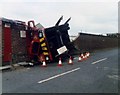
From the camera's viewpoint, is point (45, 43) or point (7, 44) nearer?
point (7, 44)

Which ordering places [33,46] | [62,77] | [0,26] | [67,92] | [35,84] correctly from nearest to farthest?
[67,92]
[35,84]
[62,77]
[0,26]
[33,46]

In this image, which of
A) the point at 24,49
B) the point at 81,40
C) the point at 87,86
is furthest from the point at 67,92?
the point at 81,40

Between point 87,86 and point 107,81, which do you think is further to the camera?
point 107,81

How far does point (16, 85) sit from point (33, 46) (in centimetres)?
762

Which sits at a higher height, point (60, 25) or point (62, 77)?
point (60, 25)

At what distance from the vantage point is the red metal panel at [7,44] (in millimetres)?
14516

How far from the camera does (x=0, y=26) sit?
1438 cm

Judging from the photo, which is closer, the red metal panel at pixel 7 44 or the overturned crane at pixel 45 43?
the red metal panel at pixel 7 44

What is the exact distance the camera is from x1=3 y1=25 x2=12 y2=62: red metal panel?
47.6 feet

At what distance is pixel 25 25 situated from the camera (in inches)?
644

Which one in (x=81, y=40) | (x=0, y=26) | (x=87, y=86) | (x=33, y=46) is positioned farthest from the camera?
(x=81, y=40)

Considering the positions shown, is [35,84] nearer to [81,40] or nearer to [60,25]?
[60,25]

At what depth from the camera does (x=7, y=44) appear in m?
14.9

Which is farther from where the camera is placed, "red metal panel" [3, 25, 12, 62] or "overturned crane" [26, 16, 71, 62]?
"overturned crane" [26, 16, 71, 62]
